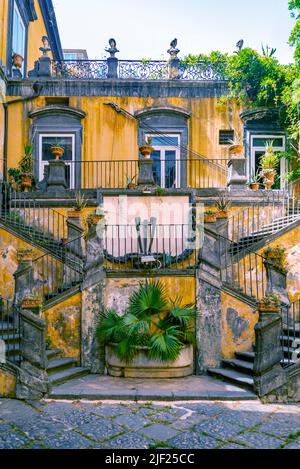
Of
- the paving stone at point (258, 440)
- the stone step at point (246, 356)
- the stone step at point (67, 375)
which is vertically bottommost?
the stone step at point (67, 375)

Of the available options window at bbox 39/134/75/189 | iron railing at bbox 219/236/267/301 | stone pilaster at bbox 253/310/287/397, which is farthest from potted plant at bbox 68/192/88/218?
stone pilaster at bbox 253/310/287/397

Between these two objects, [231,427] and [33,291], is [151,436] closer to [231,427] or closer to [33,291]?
[231,427]

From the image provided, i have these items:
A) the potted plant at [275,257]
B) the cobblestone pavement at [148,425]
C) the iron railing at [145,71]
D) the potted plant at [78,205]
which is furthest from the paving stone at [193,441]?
the iron railing at [145,71]

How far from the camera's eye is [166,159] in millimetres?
14203

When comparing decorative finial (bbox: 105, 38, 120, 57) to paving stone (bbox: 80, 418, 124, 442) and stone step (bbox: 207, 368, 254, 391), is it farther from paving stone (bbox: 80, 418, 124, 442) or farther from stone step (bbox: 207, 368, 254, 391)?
paving stone (bbox: 80, 418, 124, 442)

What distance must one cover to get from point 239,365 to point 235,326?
2.68 ft

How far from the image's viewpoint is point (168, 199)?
11383 millimetres

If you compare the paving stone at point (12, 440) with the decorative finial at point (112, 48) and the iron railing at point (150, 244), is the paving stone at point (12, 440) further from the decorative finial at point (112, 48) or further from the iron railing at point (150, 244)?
the decorative finial at point (112, 48)

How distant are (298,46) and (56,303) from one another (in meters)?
10.8

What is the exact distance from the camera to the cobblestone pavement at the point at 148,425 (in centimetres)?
461

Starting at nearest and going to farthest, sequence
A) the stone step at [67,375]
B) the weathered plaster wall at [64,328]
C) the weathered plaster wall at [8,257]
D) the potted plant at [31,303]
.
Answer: the potted plant at [31,303], the stone step at [67,375], the weathered plaster wall at [64,328], the weathered plaster wall at [8,257]

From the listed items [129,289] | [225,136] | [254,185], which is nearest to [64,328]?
[129,289]

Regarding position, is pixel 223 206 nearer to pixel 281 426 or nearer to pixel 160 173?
pixel 160 173

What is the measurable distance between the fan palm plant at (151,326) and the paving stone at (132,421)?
63.6 inches
